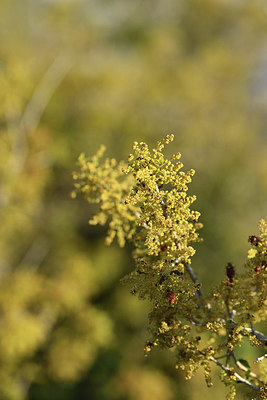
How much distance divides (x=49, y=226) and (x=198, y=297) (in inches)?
342

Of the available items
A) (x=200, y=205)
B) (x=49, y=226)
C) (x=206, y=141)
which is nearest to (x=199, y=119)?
(x=206, y=141)

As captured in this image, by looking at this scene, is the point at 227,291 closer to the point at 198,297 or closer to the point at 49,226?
the point at 198,297

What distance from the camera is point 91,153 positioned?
9.53 meters

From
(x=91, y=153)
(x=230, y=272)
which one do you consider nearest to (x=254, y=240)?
(x=230, y=272)

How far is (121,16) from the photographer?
48.4 feet

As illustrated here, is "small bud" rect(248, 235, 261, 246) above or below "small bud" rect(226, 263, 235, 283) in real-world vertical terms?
above

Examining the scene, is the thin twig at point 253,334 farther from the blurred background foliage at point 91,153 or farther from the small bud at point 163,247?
the blurred background foliage at point 91,153

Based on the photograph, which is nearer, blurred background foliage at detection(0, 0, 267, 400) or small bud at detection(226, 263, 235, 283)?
small bud at detection(226, 263, 235, 283)

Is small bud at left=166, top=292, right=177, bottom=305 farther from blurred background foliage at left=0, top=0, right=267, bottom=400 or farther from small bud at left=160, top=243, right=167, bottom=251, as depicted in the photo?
blurred background foliage at left=0, top=0, right=267, bottom=400

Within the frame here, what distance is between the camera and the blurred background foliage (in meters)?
Result: 7.10

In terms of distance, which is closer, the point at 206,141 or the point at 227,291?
the point at 227,291

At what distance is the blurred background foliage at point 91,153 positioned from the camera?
23.3ft

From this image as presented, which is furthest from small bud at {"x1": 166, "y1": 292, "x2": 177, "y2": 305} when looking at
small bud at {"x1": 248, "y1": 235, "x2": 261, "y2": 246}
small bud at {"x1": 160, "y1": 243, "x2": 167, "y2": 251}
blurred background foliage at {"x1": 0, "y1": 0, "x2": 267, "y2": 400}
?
blurred background foliage at {"x1": 0, "y1": 0, "x2": 267, "y2": 400}

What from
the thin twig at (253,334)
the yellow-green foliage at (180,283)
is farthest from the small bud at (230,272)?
the thin twig at (253,334)
